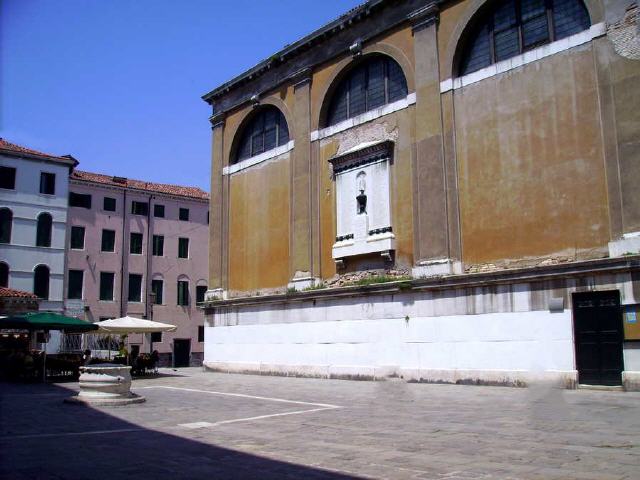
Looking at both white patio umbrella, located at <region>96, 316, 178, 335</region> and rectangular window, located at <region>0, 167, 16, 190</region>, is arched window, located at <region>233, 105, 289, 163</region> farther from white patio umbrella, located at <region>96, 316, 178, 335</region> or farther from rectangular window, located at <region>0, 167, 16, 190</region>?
rectangular window, located at <region>0, 167, 16, 190</region>

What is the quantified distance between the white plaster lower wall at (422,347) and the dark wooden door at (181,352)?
1815 centimetres

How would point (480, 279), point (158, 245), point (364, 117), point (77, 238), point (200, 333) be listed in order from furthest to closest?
point (200, 333), point (158, 245), point (77, 238), point (364, 117), point (480, 279)

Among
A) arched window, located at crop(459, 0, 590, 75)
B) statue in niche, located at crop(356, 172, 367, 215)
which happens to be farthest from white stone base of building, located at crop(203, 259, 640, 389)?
arched window, located at crop(459, 0, 590, 75)

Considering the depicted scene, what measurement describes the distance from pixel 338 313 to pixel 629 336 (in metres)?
9.27

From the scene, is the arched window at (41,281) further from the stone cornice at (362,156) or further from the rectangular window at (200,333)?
the stone cornice at (362,156)

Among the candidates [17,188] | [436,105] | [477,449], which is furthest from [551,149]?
[17,188]

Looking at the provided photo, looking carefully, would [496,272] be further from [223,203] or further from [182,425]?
[223,203]

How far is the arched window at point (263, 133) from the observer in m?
25.0

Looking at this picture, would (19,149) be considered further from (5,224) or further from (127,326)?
(127,326)

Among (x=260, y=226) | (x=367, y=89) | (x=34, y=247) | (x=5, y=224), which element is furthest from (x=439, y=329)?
(x=5, y=224)

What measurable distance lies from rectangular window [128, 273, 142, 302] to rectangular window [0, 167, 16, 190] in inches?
363

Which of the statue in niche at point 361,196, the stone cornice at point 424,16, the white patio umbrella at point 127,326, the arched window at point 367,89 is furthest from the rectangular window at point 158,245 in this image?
the stone cornice at point 424,16

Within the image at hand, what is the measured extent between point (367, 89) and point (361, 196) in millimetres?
3845

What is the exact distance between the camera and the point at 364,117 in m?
20.9
